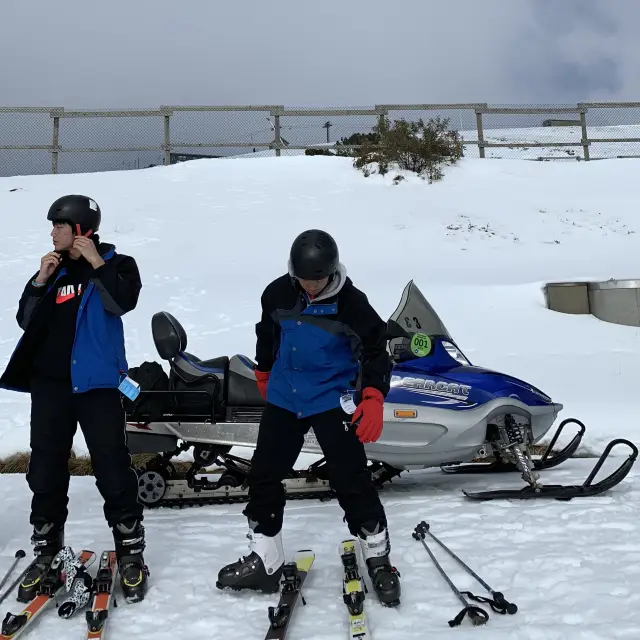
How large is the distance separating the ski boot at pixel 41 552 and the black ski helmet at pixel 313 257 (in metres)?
1.46

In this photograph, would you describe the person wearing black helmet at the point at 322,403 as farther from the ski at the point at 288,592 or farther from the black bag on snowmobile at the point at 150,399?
the black bag on snowmobile at the point at 150,399

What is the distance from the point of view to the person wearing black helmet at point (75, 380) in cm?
274

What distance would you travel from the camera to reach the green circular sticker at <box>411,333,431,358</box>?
4281 millimetres

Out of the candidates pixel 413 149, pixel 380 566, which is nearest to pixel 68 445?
pixel 380 566

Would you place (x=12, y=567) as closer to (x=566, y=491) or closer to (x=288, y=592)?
(x=288, y=592)

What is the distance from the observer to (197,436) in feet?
14.1

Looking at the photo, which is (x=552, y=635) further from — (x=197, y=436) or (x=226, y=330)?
(x=226, y=330)

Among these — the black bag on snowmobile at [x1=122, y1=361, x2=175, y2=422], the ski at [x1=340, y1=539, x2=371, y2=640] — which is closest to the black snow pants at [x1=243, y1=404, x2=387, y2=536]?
the ski at [x1=340, y1=539, x2=371, y2=640]

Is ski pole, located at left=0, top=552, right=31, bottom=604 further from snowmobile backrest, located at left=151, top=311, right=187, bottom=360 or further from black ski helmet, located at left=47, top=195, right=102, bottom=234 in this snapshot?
snowmobile backrest, located at left=151, top=311, right=187, bottom=360

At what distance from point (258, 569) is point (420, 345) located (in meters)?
2.00

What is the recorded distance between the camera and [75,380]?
273 cm

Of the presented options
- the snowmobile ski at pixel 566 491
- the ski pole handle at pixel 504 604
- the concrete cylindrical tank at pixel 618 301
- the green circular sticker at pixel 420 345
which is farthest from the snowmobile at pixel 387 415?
the concrete cylindrical tank at pixel 618 301

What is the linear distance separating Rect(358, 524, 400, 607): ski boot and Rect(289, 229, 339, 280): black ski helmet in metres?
1.03

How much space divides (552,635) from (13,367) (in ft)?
7.44
